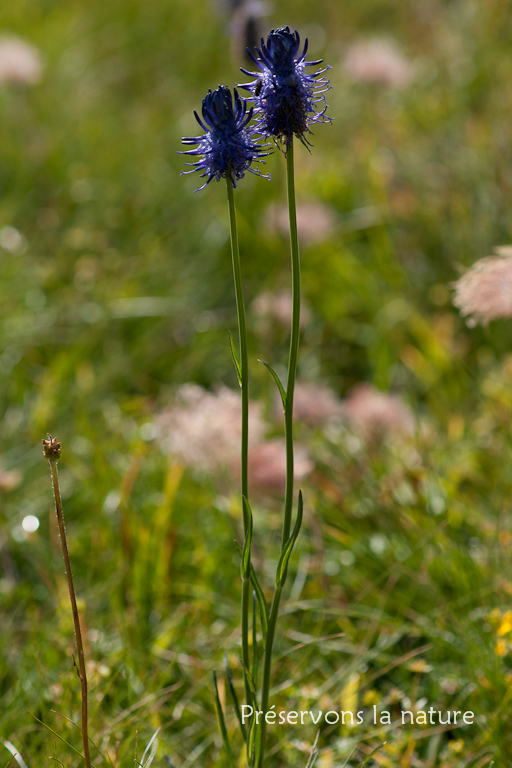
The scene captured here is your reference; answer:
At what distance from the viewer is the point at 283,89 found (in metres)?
1.13

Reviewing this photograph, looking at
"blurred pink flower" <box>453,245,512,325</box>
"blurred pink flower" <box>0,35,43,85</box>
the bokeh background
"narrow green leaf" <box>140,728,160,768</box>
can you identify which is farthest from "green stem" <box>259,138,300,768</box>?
"blurred pink flower" <box>0,35,43,85</box>

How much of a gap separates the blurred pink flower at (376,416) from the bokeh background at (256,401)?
0.04 ft

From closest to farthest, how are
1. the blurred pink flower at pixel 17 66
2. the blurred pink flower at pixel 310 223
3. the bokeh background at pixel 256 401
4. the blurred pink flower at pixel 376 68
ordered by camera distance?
the bokeh background at pixel 256 401 < the blurred pink flower at pixel 310 223 < the blurred pink flower at pixel 17 66 < the blurred pink flower at pixel 376 68

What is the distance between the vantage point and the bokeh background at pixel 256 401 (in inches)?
75.2

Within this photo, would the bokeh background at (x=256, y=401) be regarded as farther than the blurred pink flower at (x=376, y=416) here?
No

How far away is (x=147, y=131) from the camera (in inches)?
213

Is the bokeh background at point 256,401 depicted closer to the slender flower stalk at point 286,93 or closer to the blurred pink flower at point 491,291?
the blurred pink flower at point 491,291

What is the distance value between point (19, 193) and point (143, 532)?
299cm

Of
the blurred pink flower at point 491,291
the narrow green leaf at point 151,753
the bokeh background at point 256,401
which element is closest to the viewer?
the narrow green leaf at point 151,753

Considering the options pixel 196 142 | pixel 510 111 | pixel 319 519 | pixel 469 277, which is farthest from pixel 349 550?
pixel 510 111

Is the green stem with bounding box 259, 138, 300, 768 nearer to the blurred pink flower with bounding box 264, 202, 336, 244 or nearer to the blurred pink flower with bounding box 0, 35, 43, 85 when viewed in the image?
the blurred pink flower with bounding box 264, 202, 336, 244

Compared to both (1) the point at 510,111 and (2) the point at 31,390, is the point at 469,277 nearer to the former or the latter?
(2) the point at 31,390

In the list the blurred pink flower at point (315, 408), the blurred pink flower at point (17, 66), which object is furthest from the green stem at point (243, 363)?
the blurred pink flower at point (17, 66)

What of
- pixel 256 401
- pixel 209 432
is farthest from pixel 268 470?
pixel 256 401
